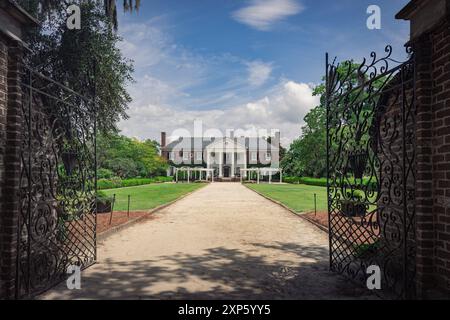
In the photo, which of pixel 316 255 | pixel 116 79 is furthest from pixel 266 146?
pixel 316 255

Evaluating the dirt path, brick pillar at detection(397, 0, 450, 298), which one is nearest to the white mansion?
the dirt path

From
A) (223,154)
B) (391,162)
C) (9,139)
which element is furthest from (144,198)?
(223,154)

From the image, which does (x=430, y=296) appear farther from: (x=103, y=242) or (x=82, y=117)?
(x=103, y=242)

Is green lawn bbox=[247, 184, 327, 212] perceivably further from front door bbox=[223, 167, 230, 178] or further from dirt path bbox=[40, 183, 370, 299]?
front door bbox=[223, 167, 230, 178]

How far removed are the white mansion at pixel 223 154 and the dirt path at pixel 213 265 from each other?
60027mm

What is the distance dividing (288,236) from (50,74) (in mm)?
9071

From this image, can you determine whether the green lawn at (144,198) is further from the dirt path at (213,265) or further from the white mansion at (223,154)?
the white mansion at (223,154)

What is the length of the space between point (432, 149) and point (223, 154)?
7067cm

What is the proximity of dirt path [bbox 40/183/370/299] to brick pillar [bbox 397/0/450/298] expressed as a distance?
4.26 feet

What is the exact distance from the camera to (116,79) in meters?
13.2

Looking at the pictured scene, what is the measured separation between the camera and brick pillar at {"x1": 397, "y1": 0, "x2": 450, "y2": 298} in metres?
3.73

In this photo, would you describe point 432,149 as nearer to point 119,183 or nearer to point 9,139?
point 9,139

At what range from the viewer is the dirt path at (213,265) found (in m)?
5.06

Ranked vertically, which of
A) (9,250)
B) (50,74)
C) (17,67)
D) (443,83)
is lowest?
(9,250)
